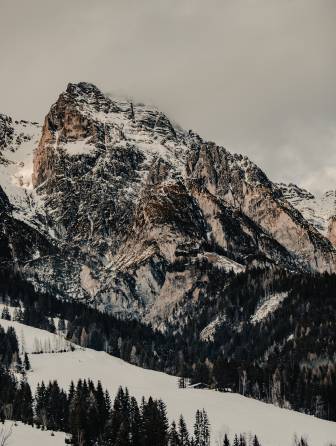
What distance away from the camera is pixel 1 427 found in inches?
7485

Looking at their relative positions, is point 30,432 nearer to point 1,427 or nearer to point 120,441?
point 1,427

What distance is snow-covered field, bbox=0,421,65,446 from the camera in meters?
178

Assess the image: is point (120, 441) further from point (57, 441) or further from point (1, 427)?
point (1, 427)

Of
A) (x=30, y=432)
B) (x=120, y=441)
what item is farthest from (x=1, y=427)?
(x=120, y=441)

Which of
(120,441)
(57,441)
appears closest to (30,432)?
(57,441)

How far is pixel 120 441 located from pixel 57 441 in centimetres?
1443

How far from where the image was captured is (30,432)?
193 meters

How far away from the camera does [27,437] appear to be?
185m

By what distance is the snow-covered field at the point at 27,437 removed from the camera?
178 m

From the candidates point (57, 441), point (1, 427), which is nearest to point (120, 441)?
point (57, 441)

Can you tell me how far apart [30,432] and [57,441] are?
643cm

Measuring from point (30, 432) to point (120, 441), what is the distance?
2066 centimetres
